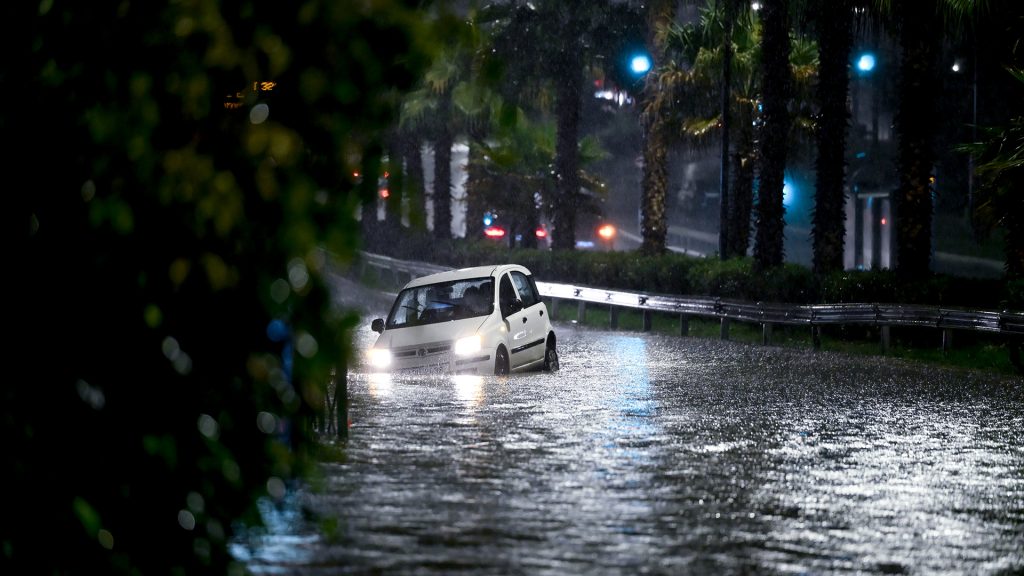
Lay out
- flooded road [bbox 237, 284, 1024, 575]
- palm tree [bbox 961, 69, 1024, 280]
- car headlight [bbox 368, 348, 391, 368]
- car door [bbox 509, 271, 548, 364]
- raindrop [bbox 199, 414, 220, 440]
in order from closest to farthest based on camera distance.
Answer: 1. raindrop [bbox 199, 414, 220, 440]
2. flooded road [bbox 237, 284, 1024, 575]
3. car headlight [bbox 368, 348, 391, 368]
4. car door [bbox 509, 271, 548, 364]
5. palm tree [bbox 961, 69, 1024, 280]

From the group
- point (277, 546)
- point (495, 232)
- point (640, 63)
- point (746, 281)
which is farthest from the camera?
point (495, 232)

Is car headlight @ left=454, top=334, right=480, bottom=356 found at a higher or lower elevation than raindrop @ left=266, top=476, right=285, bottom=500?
higher

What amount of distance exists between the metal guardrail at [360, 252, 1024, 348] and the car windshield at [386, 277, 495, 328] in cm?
88

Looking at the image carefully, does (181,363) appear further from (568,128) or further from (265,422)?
(568,128)

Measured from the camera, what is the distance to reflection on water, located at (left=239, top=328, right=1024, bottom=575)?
8438 mm

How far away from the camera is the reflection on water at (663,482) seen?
8.44 meters

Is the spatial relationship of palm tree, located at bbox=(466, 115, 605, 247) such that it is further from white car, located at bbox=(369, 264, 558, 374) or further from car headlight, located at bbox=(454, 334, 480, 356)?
car headlight, located at bbox=(454, 334, 480, 356)

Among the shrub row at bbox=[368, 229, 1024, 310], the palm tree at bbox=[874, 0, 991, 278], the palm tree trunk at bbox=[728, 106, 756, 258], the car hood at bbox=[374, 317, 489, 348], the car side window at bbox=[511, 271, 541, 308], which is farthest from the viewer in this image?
the palm tree trunk at bbox=[728, 106, 756, 258]

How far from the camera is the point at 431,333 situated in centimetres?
2100

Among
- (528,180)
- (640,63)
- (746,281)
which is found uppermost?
(640,63)

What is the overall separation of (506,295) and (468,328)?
42.7 inches

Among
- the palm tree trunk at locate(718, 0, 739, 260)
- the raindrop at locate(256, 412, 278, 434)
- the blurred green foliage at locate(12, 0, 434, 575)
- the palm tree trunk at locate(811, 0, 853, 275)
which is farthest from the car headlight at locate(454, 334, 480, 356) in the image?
the palm tree trunk at locate(718, 0, 739, 260)

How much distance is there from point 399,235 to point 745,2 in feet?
99.6

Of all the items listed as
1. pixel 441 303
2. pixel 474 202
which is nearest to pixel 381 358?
pixel 441 303
